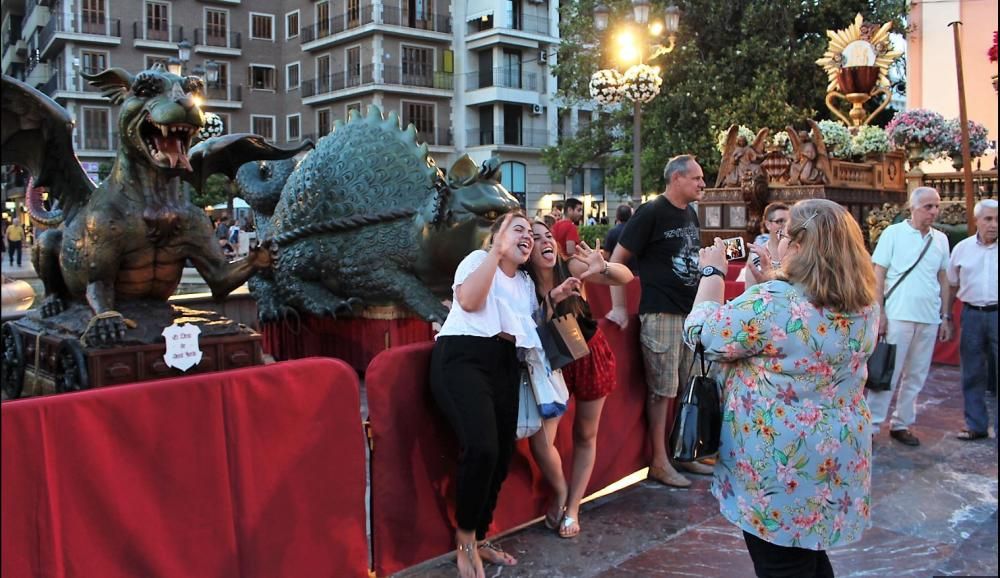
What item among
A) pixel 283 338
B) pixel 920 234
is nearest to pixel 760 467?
pixel 920 234

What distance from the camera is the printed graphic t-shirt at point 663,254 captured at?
4.52m

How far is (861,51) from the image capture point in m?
12.6

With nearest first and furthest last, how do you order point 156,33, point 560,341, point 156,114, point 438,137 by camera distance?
point 560,341
point 156,114
point 156,33
point 438,137

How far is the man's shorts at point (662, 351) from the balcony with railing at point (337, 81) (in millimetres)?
32352

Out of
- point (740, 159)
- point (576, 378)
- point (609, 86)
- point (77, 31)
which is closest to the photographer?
point (576, 378)

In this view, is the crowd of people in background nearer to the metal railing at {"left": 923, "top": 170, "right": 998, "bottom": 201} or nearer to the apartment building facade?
the metal railing at {"left": 923, "top": 170, "right": 998, "bottom": 201}

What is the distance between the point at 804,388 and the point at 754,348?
0.20 meters

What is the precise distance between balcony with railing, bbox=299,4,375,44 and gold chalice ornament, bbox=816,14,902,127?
25.7 meters

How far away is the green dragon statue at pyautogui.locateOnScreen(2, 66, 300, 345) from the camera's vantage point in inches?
152

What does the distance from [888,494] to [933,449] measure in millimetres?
1060

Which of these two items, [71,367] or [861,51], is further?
[861,51]

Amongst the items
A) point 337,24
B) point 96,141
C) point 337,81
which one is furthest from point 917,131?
point 96,141

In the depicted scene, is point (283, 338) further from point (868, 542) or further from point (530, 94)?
point (530, 94)

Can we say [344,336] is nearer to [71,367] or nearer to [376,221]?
[376,221]
